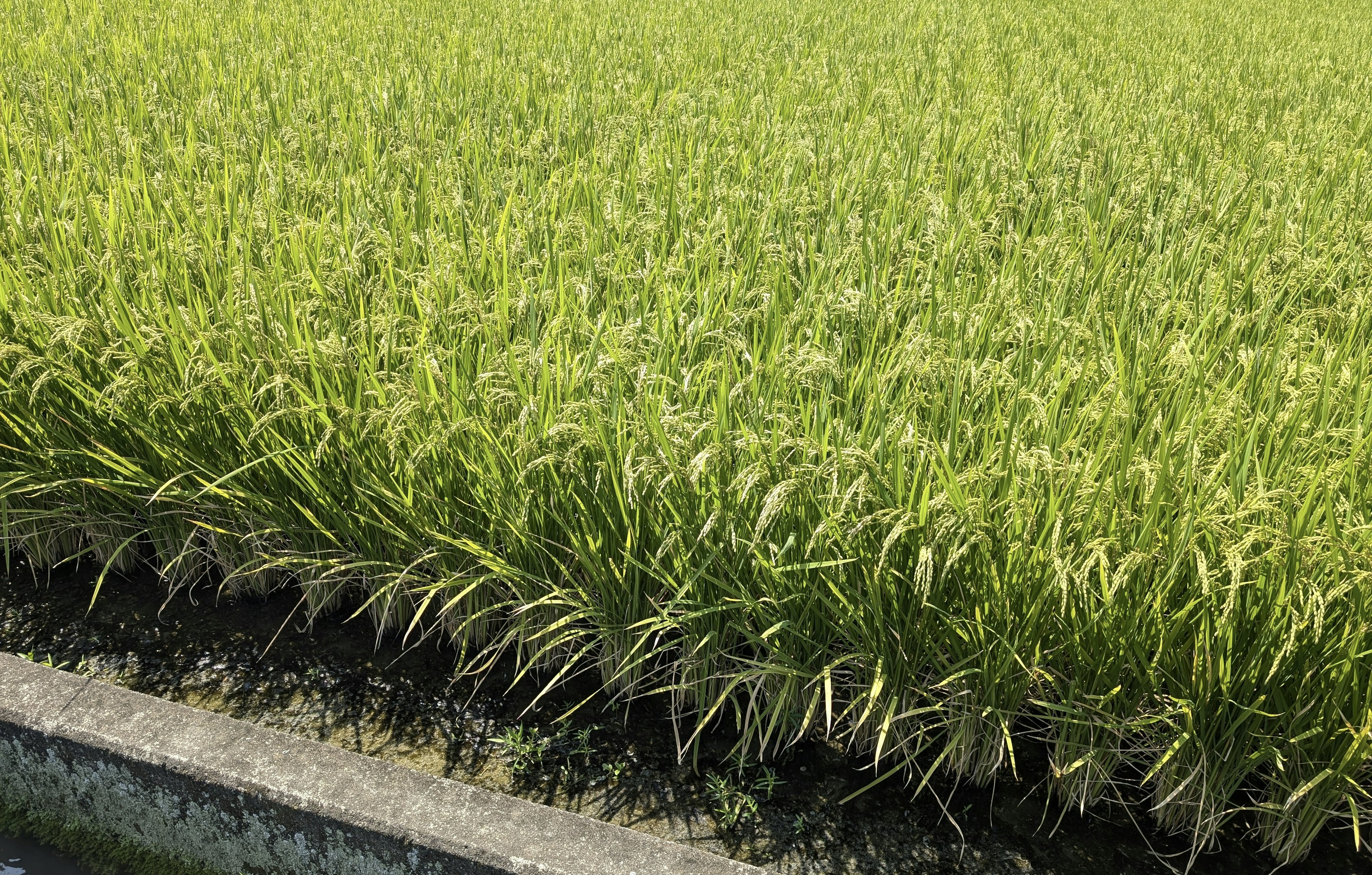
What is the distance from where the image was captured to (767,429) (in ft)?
6.11

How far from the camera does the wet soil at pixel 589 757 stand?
4.97 feet

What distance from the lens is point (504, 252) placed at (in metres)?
2.32

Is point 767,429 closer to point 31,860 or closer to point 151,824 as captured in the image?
point 151,824

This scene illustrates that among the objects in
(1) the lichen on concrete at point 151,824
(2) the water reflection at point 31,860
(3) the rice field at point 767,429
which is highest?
(3) the rice field at point 767,429

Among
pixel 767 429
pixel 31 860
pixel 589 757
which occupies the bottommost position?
pixel 31 860

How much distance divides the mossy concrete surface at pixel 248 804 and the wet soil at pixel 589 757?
0.47 feet

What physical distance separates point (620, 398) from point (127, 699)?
0.94 m

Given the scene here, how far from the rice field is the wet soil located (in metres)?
0.05

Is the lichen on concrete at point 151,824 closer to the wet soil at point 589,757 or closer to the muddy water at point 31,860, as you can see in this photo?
the muddy water at point 31,860

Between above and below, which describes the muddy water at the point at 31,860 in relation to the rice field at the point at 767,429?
below

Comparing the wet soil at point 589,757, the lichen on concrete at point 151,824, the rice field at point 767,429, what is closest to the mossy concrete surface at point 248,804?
the lichen on concrete at point 151,824

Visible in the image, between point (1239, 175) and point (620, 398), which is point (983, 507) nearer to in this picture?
point (620, 398)

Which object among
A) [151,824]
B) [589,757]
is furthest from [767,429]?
[151,824]

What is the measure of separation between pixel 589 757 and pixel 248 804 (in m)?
0.52
